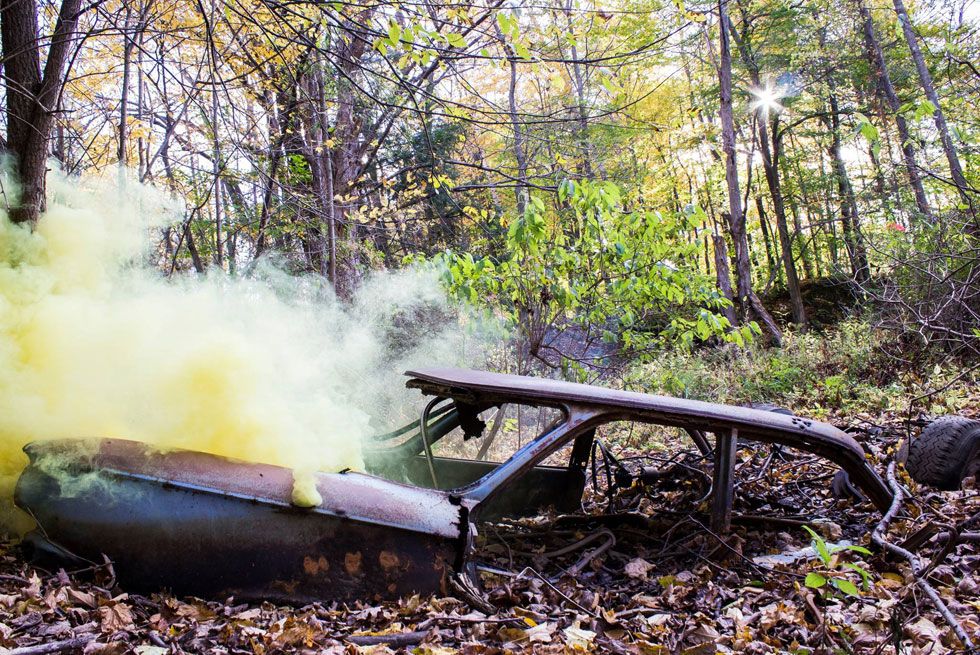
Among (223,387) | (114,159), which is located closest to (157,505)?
(223,387)

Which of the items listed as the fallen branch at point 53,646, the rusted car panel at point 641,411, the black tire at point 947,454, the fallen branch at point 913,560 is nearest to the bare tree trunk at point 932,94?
the black tire at point 947,454

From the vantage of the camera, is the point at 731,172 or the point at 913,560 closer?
the point at 913,560

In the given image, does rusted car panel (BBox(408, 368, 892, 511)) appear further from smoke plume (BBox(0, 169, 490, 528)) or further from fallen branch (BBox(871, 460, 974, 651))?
smoke plume (BBox(0, 169, 490, 528))

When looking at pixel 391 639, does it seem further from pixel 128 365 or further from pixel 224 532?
pixel 128 365

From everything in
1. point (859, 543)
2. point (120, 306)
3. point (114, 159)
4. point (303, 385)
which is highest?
point (114, 159)

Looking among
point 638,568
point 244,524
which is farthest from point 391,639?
point 638,568

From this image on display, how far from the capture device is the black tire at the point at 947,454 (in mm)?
4719

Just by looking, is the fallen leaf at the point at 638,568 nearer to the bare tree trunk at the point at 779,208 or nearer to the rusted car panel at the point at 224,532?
the rusted car panel at the point at 224,532

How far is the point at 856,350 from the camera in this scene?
11.2m

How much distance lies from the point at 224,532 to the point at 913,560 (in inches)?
110

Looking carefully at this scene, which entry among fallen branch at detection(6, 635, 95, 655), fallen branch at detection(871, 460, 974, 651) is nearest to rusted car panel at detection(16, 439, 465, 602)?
fallen branch at detection(6, 635, 95, 655)

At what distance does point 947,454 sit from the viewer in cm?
473

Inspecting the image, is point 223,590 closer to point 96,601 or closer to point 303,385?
point 96,601

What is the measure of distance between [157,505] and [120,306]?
5.07 ft
